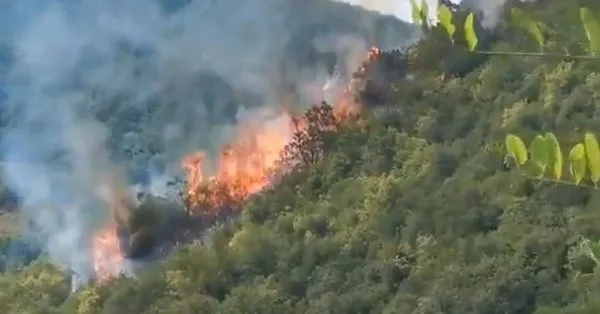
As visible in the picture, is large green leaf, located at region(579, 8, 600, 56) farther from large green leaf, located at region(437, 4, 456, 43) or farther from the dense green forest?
the dense green forest

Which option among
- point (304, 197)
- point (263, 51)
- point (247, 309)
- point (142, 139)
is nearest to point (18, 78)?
point (142, 139)

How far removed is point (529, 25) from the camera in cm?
129

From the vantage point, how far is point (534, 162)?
1.19 m

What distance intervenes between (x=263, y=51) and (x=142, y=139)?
1335 mm

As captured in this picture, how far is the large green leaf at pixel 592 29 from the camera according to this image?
1.14 metres

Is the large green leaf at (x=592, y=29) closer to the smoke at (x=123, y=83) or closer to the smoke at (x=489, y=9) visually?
the smoke at (x=489, y=9)

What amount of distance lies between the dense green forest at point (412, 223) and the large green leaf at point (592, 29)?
17.4 ft

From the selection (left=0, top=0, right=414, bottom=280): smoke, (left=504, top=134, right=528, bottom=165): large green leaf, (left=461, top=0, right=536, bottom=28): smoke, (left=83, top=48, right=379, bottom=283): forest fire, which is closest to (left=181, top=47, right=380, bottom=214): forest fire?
(left=83, top=48, right=379, bottom=283): forest fire

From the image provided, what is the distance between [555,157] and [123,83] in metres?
9.96

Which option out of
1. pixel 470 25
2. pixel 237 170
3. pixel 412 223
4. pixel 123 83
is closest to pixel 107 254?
pixel 237 170

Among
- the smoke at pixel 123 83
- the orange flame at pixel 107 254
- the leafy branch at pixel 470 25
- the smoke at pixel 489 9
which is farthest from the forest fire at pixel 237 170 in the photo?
the leafy branch at pixel 470 25

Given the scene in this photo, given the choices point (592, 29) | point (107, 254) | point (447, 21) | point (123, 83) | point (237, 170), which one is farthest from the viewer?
point (123, 83)

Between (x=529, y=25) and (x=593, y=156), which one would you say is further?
(x=529, y=25)

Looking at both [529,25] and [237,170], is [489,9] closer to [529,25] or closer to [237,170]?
[237,170]
